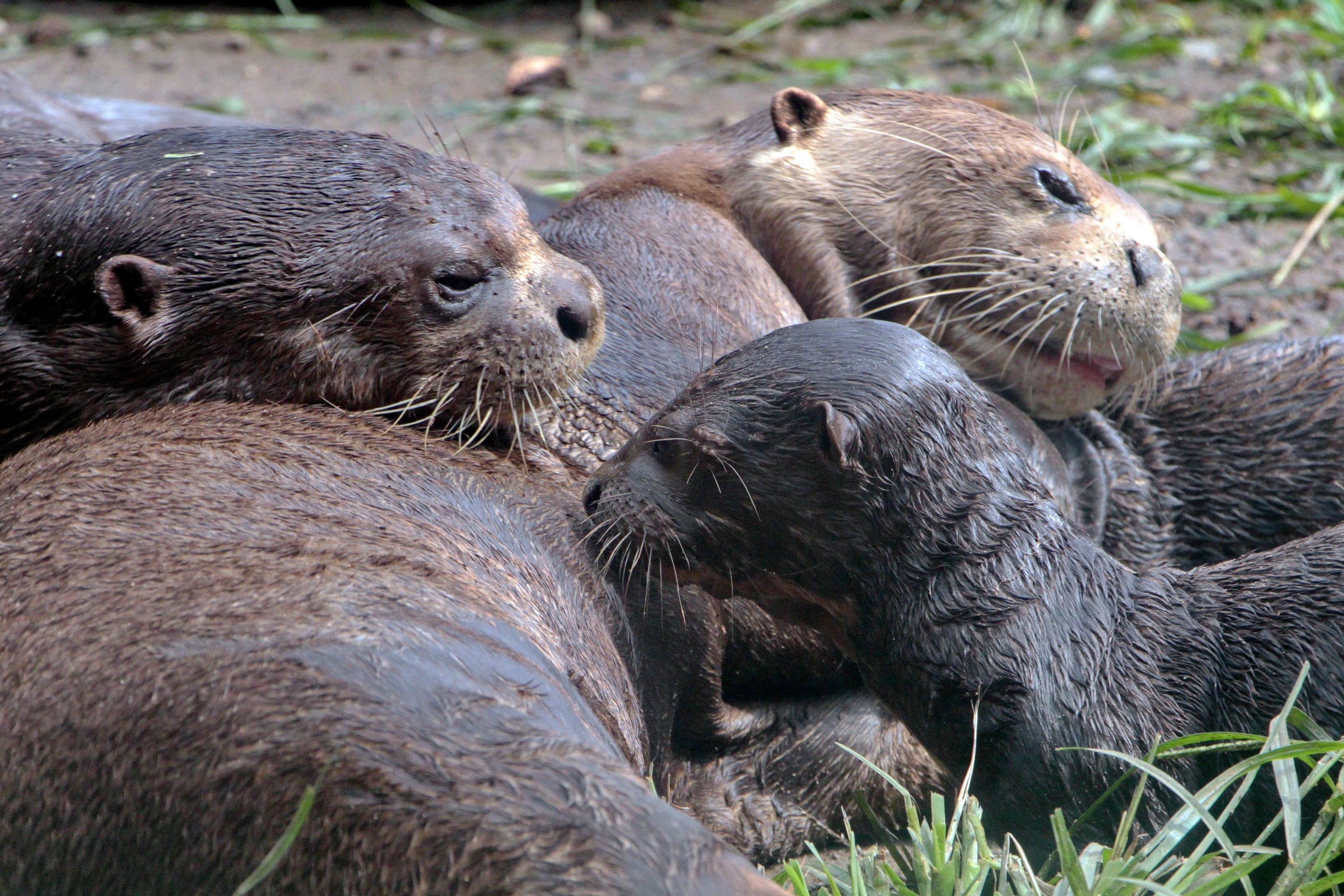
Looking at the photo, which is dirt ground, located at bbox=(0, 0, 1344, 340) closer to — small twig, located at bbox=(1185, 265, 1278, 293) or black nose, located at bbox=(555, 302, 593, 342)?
small twig, located at bbox=(1185, 265, 1278, 293)

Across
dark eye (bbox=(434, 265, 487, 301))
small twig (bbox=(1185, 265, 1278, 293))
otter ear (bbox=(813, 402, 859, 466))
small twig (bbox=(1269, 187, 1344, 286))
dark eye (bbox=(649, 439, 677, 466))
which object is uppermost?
dark eye (bbox=(434, 265, 487, 301))

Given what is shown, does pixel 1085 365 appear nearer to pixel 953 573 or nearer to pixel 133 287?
pixel 953 573

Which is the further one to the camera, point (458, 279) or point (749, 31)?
point (749, 31)

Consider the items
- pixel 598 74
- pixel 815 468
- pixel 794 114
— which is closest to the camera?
pixel 815 468

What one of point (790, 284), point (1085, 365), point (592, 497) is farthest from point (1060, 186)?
point (592, 497)

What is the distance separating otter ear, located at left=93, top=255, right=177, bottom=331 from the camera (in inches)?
111

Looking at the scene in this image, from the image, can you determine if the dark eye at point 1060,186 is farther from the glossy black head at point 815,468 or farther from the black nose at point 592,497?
the black nose at point 592,497

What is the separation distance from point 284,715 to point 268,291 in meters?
1.14

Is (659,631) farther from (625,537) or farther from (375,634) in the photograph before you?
(375,634)

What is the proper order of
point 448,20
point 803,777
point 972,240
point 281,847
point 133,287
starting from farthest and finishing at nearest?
point 448,20
point 972,240
point 803,777
point 133,287
point 281,847

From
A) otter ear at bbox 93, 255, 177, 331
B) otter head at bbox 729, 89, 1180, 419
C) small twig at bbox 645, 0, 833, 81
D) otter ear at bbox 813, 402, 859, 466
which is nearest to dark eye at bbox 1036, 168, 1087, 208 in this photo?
otter head at bbox 729, 89, 1180, 419

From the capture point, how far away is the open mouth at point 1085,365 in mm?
3734

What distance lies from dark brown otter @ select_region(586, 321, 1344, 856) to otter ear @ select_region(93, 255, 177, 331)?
924mm

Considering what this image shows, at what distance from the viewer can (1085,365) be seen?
3.76m
